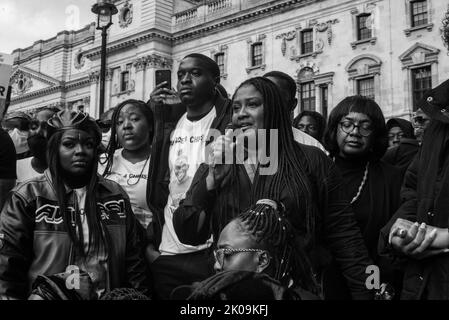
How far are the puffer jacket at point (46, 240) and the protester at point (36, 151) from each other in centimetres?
129

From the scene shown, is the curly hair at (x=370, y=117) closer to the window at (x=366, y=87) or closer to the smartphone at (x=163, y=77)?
the smartphone at (x=163, y=77)

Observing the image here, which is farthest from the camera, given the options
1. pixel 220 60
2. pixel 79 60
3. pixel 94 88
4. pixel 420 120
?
pixel 79 60

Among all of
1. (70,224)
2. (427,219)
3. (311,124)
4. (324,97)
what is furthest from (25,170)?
(324,97)

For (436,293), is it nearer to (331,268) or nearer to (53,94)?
(331,268)

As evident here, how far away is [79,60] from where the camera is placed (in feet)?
151

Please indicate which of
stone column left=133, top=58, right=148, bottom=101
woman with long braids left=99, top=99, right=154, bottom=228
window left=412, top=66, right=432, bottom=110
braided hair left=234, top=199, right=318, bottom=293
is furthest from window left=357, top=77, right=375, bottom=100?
braided hair left=234, top=199, right=318, bottom=293

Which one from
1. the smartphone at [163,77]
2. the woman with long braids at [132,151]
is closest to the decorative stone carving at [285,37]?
the smartphone at [163,77]

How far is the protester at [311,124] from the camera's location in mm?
6258

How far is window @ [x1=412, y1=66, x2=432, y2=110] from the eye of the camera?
23.8m

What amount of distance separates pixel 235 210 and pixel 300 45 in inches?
1025

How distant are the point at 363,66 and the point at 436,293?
23866 millimetres

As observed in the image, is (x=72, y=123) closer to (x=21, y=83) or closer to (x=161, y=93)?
(x=161, y=93)
